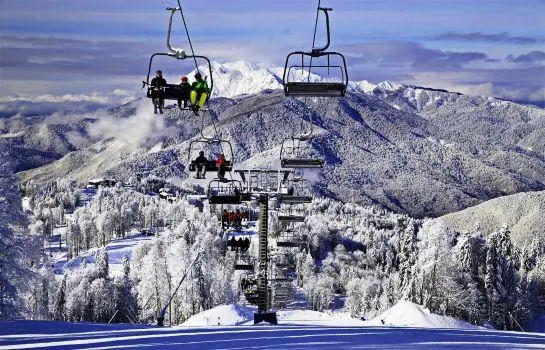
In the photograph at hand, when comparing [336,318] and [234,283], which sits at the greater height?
[336,318]

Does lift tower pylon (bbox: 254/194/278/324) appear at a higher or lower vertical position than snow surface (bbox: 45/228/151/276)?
higher

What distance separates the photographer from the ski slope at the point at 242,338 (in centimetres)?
1294

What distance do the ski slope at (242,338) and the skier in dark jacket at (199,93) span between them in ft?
14.9

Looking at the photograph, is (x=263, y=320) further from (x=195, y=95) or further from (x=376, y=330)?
(x=195, y=95)

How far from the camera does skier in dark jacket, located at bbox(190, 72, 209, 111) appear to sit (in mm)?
11359

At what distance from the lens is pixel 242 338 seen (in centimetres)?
1404

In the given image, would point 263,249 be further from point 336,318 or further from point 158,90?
point 158,90

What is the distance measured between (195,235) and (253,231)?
1830 cm

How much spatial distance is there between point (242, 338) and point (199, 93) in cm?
540

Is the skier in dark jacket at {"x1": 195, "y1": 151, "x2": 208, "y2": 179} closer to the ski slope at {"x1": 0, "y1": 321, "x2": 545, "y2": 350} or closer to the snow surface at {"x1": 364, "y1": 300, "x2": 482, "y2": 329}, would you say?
the ski slope at {"x1": 0, "y1": 321, "x2": 545, "y2": 350}

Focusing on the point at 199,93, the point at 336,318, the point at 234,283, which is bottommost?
the point at 234,283

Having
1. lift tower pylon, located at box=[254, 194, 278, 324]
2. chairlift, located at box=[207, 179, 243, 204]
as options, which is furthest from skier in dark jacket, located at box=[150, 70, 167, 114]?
lift tower pylon, located at box=[254, 194, 278, 324]

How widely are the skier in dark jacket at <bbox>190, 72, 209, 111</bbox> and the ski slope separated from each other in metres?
4.54

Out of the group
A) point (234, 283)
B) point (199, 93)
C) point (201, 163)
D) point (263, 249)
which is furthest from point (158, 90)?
point (234, 283)
